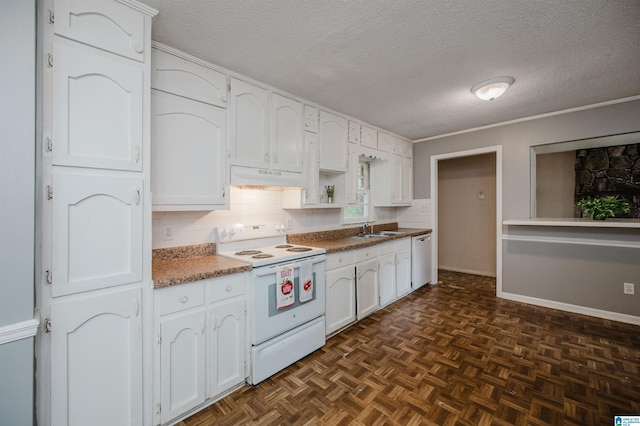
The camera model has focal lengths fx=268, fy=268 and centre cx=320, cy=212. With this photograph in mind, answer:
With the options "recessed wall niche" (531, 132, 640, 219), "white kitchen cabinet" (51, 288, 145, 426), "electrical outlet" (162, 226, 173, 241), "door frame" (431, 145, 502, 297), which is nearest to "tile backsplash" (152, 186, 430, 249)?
"electrical outlet" (162, 226, 173, 241)

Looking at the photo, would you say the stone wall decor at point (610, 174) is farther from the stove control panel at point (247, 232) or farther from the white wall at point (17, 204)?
the white wall at point (17, 204)

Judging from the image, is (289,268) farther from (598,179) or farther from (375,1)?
(598,179)

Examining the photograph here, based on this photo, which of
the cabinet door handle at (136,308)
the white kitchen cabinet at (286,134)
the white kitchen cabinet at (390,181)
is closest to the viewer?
the cabinet door handle at (136,308)

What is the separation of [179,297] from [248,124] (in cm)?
144

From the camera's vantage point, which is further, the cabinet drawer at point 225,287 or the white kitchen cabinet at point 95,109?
the cabinet drawer at point 225,287

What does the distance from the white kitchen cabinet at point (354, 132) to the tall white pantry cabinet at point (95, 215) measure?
228cm

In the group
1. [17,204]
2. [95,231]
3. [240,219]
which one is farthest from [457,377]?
[17,204]

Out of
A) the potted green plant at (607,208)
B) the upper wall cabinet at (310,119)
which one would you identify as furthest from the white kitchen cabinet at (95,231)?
the potted green plant at (607,208)

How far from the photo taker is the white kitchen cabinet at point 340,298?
260cm

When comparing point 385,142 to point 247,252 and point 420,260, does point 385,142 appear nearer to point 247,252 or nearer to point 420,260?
point 420,260

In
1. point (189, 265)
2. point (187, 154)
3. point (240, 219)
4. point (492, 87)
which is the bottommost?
point (189, 265)

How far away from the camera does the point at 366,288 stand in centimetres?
307

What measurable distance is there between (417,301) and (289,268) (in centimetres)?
228

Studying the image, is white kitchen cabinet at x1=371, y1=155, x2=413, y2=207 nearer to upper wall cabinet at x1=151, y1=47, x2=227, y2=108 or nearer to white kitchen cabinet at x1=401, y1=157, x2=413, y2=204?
white kitchen cabinet at x1=401, y1=157, x2=413, y2=204
